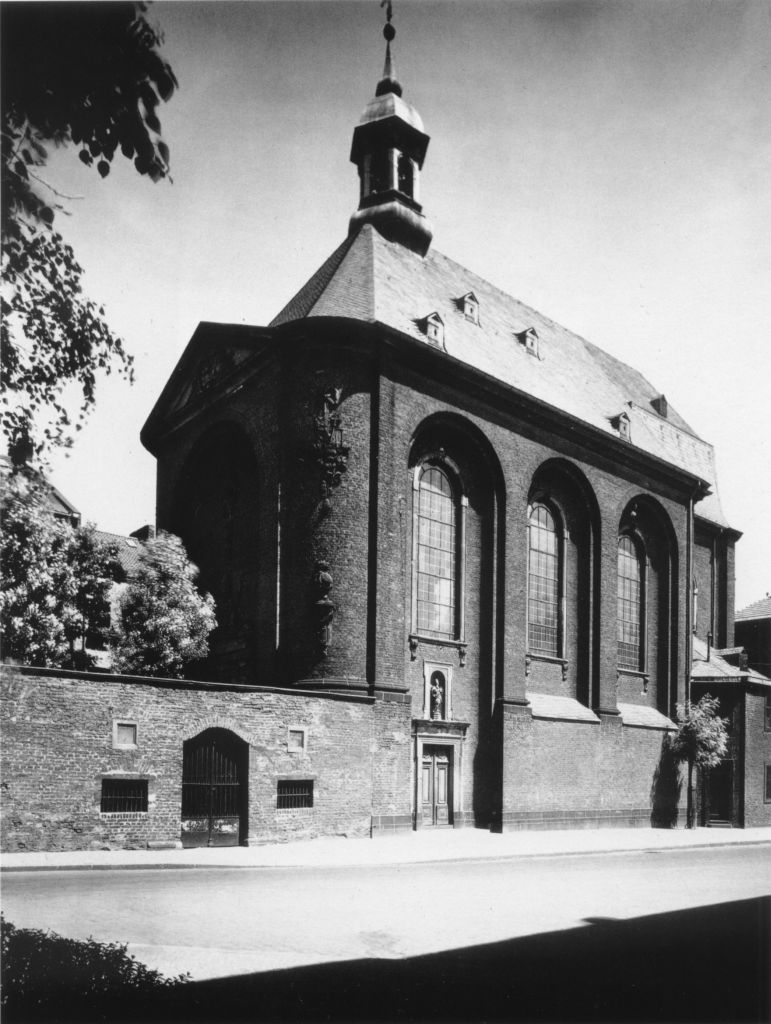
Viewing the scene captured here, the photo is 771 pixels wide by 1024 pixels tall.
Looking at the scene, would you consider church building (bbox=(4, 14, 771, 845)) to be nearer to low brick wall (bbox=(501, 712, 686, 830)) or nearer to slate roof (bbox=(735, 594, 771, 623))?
low brick wall (bbox=(501, 712, 686, 830))

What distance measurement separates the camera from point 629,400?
126 feet

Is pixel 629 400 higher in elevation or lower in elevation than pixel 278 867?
higher

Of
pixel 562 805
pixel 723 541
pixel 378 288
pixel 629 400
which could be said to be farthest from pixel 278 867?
pixel 723 541

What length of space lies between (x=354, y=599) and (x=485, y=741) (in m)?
6.42

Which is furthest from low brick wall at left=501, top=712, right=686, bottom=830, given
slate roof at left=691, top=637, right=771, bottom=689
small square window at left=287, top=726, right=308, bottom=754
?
small square window at left=287, top=726, right=308, bottom=754

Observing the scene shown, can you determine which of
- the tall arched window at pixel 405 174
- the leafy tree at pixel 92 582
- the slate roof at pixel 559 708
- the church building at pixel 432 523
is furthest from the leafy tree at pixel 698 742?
the tall arched window at pixel 405 174

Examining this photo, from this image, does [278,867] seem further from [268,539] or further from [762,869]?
[268,539]

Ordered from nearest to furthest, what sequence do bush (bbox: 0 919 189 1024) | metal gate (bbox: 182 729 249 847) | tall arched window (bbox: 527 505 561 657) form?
bush (bbox: 0 919 189 1024) → metal gate (bbox: 182 729 249 847) → tall arched window (bbox: 527 505 561 657)

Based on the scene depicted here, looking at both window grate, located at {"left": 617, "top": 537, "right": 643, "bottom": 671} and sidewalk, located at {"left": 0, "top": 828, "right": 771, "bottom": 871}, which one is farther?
window grate, located at {"left": 617, "top": 537, "right": 643, "bottom": 671}

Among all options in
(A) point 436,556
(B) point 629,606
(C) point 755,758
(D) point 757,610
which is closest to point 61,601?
(A) point 436,556

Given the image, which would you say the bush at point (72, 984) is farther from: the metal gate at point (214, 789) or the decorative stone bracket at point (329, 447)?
the decorative stone bracket at point (329, 447)

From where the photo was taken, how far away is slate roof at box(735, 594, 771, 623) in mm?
46475

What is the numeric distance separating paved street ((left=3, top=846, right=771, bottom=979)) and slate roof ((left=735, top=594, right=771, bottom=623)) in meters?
31.4

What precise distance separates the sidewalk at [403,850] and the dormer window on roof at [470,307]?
16.1 meters
